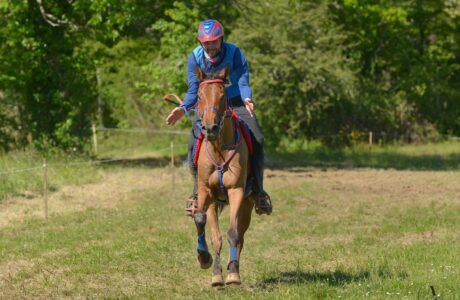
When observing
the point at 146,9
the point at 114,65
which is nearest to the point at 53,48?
the point at 146,9

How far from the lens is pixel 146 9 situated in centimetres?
3009

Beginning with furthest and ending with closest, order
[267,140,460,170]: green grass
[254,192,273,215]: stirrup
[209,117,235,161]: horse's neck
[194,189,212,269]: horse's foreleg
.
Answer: [267,140,460,170]: green grass
[254,192,273,215]: stirrup
[194,189,212,269]: horse's foreleg
[209,117,235,161]: horse's neck

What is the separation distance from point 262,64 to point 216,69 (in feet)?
86.2

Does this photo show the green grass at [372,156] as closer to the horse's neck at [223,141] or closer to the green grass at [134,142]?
the green grass at [134,142]

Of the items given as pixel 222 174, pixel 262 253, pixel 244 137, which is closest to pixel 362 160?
pixel 262 253

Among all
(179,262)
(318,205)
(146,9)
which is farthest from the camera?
(146,9)

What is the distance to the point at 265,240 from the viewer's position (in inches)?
601

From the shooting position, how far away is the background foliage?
95.9ft

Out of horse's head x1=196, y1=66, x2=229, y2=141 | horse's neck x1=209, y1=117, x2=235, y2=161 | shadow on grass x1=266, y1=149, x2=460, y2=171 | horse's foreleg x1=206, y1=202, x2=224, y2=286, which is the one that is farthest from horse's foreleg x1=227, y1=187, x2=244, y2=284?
shadow on grass x1=266, y1=149, x2=460, y2=171

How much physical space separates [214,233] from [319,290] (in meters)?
1.39

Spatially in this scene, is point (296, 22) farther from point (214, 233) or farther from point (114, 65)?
point (214, 233)

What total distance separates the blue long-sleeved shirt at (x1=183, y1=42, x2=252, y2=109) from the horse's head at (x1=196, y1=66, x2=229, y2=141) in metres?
0.31

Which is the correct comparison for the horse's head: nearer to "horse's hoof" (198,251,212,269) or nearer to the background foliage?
"horse's hoof" (198,251,212,269)

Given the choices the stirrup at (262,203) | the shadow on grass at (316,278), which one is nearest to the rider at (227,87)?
the stirrup at (262,203)
